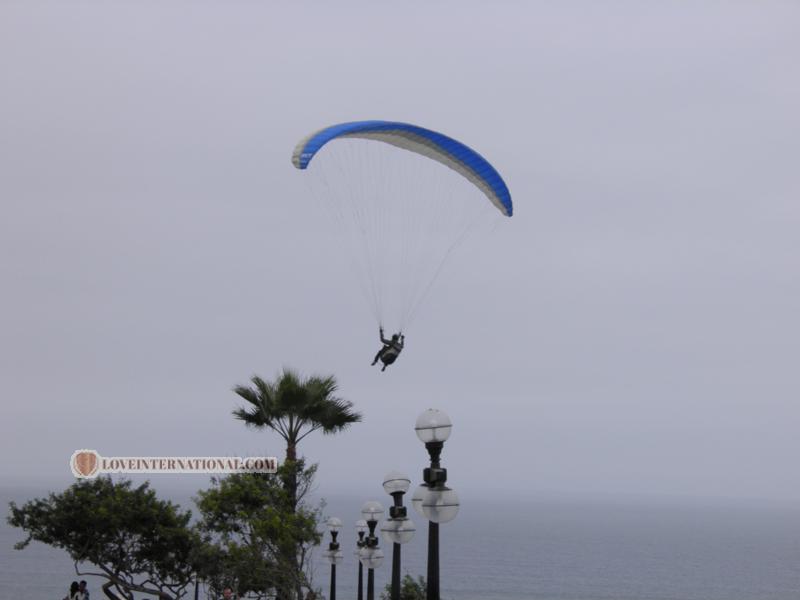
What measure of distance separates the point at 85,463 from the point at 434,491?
20.6 metres

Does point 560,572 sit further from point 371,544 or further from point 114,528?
point 371,544

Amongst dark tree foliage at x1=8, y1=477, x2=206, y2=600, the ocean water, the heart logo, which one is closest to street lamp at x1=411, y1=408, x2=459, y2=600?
dark tree foliage at x1=8, y1=477, x2=206, y2=600

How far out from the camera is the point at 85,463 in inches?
1110

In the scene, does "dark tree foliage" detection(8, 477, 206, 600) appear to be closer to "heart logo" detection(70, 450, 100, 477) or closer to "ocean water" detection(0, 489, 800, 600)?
"heart logo" detection(70, 450, 100, 477)

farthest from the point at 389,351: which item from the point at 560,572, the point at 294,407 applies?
the point at 560,572

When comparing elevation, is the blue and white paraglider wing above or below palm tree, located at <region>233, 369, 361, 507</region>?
above

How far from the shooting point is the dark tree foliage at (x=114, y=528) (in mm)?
25719

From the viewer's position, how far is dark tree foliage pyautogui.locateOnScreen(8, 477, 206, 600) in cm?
2572

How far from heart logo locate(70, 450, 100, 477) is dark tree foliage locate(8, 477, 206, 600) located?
146 centimetres

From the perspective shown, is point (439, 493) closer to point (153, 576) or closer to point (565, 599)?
point (153, 576)

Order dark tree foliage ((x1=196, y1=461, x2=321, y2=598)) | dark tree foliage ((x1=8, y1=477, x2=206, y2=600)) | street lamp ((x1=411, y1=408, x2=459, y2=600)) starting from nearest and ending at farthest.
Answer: street lamp ((x1=411, y1=408, x2=459, y2=600))
dark tree foliage ((x1=196, y1=461, x2=321, y2=598))
dark tree foliage ((x1=8, y1=477, x2=206, y2=600))

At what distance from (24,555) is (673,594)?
8824 centimetres

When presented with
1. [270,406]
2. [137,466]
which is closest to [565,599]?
[137,466]

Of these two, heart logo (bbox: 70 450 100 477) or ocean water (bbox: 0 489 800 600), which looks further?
ocean water (bbox: 0 489 800 600)
